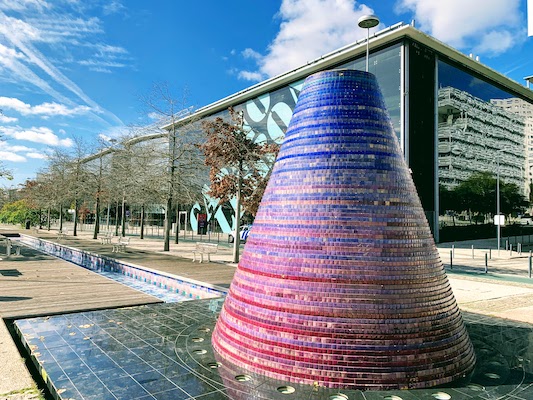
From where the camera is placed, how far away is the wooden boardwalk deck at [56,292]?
314 inches

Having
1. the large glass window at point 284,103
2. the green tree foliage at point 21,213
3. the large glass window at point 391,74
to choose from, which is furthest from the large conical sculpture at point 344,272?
the green tree foliage at point 21,213

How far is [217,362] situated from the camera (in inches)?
193

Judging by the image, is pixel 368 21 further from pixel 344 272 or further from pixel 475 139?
pixel 475 139

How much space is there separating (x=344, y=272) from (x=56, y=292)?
8166mm

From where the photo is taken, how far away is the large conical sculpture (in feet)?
14.2

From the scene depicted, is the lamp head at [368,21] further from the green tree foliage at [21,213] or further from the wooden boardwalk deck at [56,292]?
the green tree foliage at [21,213]

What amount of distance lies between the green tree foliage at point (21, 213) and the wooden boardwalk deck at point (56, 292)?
40.5 meters

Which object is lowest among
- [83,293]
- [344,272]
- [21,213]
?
[83,293]

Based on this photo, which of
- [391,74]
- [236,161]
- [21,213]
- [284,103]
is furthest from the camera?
[21,213]

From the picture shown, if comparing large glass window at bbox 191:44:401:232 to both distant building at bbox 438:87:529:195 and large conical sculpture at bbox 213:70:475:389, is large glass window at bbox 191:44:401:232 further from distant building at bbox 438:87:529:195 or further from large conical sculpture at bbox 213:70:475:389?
large conical sculpture at bbox 213:70:475:389

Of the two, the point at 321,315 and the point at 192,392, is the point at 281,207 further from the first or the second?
the point at 192,392

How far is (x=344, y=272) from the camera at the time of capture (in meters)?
4.44

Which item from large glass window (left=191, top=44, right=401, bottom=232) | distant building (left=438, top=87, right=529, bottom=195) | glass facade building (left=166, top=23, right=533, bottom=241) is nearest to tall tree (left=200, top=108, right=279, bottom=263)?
large glass window (left=191, top=44, right=401, bottom=232)

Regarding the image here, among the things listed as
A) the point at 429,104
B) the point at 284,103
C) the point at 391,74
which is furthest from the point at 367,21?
the point at 284,103
